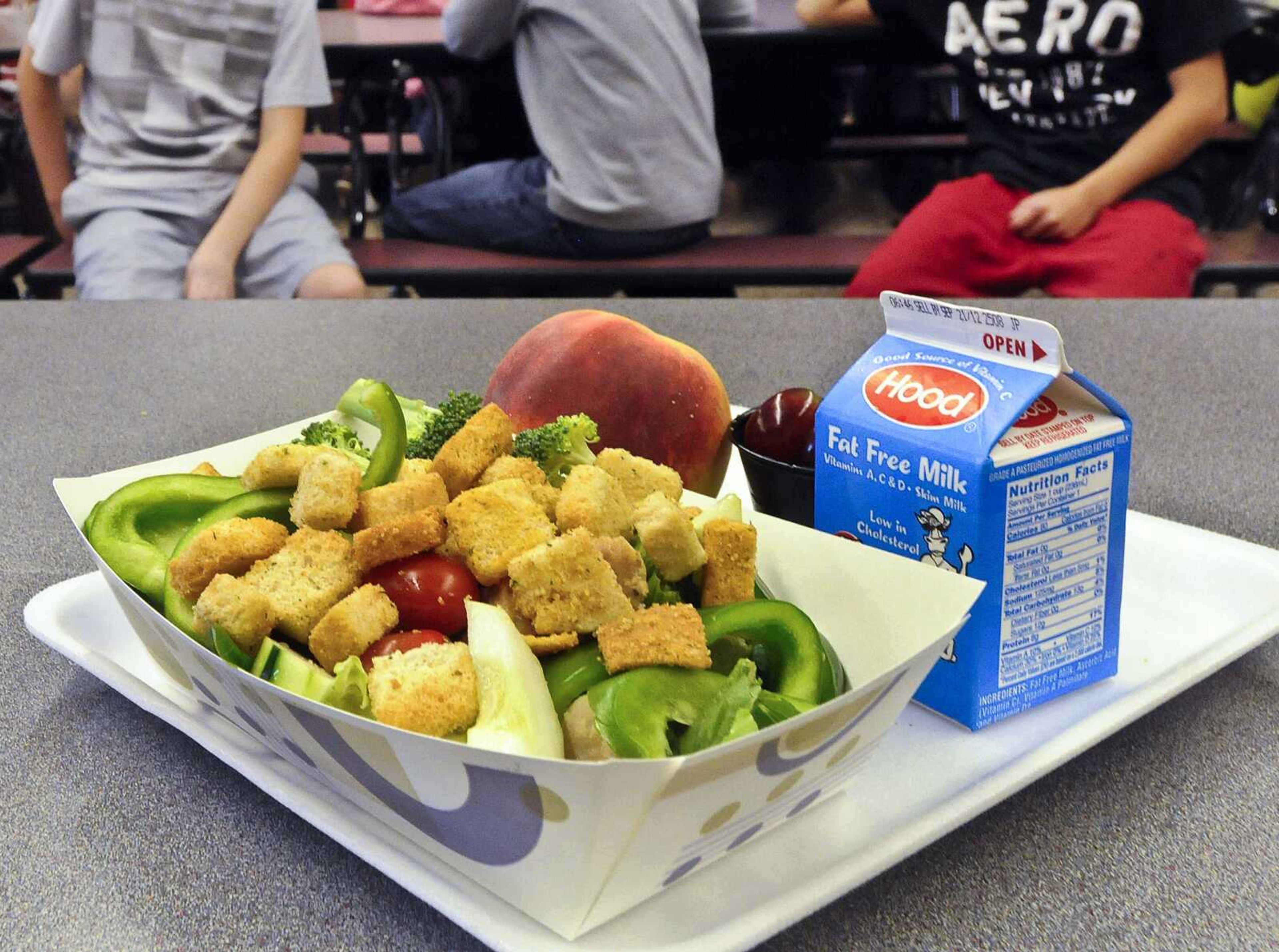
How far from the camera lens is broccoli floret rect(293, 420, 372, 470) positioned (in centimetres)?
54

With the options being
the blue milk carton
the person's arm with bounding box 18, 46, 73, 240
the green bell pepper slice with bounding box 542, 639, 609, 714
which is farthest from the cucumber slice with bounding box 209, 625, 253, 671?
the person's arm with bounding box 18, 46, 73, 240

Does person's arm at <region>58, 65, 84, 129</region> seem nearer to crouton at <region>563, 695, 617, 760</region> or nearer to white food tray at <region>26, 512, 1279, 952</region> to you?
white food tray at <region>26, 512, 1279, 952</region>

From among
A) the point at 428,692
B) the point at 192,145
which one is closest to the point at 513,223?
the point at 192,145

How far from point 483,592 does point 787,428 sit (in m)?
0.21

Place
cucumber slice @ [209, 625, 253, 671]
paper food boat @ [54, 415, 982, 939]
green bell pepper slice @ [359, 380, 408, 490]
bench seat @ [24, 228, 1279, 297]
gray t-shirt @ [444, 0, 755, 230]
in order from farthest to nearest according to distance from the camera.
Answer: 1. bench seat @ [24, 228, 1279, 297]
2. gray t-shirt @ [444, 0, 755, 230]
3. green bell pepper slice @ [359, 380, 408, 490]
4. cucumber slice @ [209, 625, 253, 671]
5. paper food boat @ [54, 415, 982, 939]

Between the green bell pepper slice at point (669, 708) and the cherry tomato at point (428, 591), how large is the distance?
78mm

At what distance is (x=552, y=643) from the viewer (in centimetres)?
39

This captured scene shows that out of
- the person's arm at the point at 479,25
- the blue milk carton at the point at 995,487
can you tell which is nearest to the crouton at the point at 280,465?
the blue milk carton at the point at 995,487

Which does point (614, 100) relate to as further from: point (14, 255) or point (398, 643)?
point (398, 643)

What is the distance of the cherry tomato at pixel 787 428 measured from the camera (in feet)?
1.91

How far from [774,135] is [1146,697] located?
3.02 metres

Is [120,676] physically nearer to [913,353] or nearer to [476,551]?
[476,551]

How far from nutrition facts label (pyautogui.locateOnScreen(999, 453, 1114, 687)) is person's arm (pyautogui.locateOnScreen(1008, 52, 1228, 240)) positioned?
1538 millimetres

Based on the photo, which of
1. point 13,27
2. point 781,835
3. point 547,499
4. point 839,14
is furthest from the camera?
point 13,27
